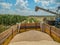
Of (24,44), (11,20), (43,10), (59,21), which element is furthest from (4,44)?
(11,20)

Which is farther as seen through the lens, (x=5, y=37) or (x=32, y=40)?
(x=5, y=37)

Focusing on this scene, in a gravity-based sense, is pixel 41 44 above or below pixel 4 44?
above

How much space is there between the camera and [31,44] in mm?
1540

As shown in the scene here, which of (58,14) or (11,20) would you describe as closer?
(58,14)

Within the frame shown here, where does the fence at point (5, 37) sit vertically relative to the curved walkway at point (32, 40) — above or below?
below

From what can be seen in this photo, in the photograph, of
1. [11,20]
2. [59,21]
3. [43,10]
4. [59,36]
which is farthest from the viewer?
[11,20]

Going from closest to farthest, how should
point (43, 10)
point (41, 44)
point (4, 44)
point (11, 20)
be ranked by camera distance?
point (41, 44) < point (4, 44) < point (43, 10) < point (11, 20)

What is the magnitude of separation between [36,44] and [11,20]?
30.4m

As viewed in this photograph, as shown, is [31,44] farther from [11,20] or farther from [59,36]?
[11,20]

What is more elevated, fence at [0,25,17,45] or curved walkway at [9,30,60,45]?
curved walkway at [9,30,60,45]

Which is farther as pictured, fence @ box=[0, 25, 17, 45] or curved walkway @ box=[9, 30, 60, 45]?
fence @ box=[0, 25, 17, 45]

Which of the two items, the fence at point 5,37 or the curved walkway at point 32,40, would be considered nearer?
the curved walkway at point 32,40

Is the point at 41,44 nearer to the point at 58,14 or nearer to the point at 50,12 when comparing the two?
the point at 58,14

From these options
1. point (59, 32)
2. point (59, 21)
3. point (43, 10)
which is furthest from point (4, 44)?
point (43, 10)
